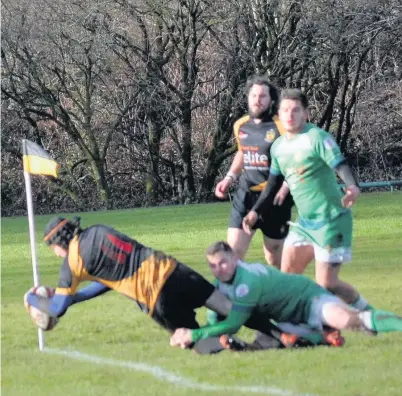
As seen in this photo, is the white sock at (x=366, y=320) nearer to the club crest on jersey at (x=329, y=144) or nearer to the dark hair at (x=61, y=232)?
the club crest on jersey at (x=329, y=144)

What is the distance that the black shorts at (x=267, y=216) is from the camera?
10133 mm

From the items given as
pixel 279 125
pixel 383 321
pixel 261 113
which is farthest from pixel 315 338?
pixel 261 113

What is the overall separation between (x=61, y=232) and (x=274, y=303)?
5.25 feet

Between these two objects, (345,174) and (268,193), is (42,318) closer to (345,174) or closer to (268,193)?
(268,193)

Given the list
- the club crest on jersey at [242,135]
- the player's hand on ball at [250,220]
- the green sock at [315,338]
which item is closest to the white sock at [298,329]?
the green sock at [315,338]

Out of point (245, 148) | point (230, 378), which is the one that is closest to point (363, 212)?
point (245, 148)

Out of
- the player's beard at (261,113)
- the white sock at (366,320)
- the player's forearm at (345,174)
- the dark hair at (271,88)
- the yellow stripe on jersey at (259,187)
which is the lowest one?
the white sock at (366,320)

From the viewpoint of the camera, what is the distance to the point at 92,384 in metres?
7.27

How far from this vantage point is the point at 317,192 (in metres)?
8.84

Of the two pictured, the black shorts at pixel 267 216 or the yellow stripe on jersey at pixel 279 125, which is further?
the black shorts at pixel 267 216

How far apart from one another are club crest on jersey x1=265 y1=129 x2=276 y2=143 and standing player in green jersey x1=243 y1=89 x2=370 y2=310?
36.6 inches

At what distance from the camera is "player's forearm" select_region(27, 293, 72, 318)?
8109 mm

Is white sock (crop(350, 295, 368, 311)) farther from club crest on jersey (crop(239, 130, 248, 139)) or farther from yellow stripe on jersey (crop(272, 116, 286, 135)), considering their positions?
club crest on jersey (crop(239, 130, 248, 139))

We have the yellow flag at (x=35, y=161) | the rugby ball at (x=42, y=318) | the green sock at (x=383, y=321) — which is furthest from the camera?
the yellow flag at (x=35, y=161)
